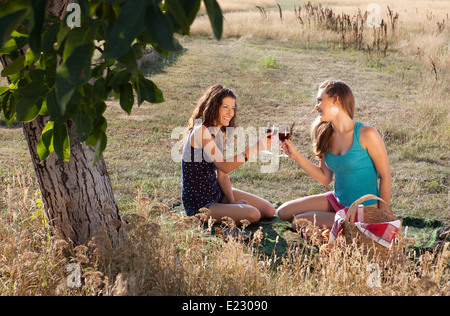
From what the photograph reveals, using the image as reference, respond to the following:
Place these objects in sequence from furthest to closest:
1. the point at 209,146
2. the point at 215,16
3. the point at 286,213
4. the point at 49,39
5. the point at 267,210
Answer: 1. the point at 267,210
2. the point at 286,213
3. the point at 209,146
4. the point at 49,39
5. the point at 215,16

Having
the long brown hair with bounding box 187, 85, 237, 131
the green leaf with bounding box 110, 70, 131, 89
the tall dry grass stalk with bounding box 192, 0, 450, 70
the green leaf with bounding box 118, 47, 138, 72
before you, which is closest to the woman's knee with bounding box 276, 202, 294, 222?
the long brown hair with bounding box 187, 85, 237, 131

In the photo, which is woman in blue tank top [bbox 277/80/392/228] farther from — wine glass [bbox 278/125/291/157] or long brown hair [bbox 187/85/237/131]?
long brown hair [bbox 187/85/237/131]

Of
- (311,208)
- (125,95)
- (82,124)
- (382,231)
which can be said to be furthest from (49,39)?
(311,208)

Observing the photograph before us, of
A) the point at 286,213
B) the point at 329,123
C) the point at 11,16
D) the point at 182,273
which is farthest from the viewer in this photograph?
the point at 286,213

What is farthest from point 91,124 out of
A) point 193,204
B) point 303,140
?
point 303,140

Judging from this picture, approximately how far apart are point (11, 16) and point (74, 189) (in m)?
1.97

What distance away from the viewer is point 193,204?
4402mm

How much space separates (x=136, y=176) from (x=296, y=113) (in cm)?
371

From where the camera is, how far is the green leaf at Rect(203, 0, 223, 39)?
149cm

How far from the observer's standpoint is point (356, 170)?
4016mm

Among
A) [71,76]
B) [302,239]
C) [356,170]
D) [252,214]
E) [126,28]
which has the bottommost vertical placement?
[302,239]

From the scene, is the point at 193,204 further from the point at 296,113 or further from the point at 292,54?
the point at 292,54

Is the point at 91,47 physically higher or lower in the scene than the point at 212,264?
higher

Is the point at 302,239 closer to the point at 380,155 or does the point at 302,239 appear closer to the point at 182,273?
the point at 380,155
